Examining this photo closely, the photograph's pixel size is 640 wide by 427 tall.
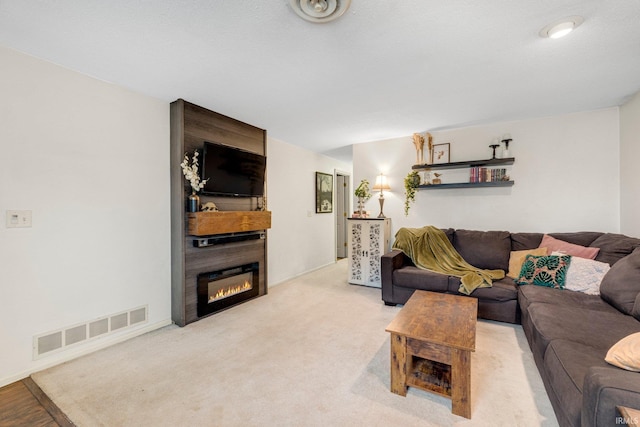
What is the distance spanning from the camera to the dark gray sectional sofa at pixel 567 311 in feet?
3.29

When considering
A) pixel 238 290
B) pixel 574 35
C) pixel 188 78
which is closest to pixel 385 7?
pixel 574 35

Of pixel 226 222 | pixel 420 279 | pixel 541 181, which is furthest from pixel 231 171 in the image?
pixel 541 181

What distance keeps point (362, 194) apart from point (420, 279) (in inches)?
68.3

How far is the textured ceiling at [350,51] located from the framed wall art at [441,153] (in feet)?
2.77

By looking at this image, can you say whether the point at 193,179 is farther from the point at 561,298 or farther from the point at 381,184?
the point at 561,298

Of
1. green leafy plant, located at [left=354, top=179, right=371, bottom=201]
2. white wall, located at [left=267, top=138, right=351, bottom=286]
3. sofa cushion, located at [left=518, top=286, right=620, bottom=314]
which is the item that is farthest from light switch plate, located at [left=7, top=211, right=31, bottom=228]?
sofa cushion, located at [left=518, top=286, right=620, bottom=314]

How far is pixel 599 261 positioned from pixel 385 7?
2913mm

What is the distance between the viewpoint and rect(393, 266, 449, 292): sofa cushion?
3.01m

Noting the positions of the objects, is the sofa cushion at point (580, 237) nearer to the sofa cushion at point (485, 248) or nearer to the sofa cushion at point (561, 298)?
the sofa cushion at point (485, 248)

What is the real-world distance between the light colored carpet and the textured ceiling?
2.28 metres

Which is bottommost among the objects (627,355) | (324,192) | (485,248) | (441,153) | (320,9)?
(627,355)

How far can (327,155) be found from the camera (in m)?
5.57

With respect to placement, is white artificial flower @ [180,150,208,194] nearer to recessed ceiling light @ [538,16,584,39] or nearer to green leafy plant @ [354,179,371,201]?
green leafy plant @ [354,179,371,201]

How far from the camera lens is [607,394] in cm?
94
